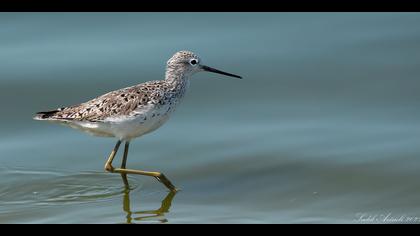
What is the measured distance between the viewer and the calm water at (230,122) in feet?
35.0

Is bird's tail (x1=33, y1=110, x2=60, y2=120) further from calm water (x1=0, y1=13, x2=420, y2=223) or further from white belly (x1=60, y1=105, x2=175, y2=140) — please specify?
calm water (x1=0, y1=13, x2=420, y2=223)

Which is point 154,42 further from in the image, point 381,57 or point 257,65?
point 381,57

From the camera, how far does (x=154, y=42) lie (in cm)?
1491

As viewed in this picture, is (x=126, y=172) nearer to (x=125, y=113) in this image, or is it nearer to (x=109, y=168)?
(x=109, y=168)

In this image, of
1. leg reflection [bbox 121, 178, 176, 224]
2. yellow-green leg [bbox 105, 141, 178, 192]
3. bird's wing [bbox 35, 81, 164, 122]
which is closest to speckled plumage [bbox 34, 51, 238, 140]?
bird's wing [bbox 35, 81, 164, 122]

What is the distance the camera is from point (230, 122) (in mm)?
13172

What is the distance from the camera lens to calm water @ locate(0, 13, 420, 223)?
10664 millimetres

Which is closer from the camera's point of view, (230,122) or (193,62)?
(193,62)

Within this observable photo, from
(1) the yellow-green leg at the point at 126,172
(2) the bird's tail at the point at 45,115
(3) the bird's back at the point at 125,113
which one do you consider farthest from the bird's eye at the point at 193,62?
(2) the bird's tail at the point at 45,115

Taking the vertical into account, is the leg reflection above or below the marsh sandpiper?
below

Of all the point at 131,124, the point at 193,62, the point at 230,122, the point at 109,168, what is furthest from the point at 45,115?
the point at 230,122

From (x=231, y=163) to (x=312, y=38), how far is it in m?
3.78

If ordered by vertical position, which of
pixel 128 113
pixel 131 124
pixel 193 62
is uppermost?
pixel 193 62

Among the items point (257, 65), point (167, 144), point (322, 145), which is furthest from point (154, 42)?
point (322, 145)
